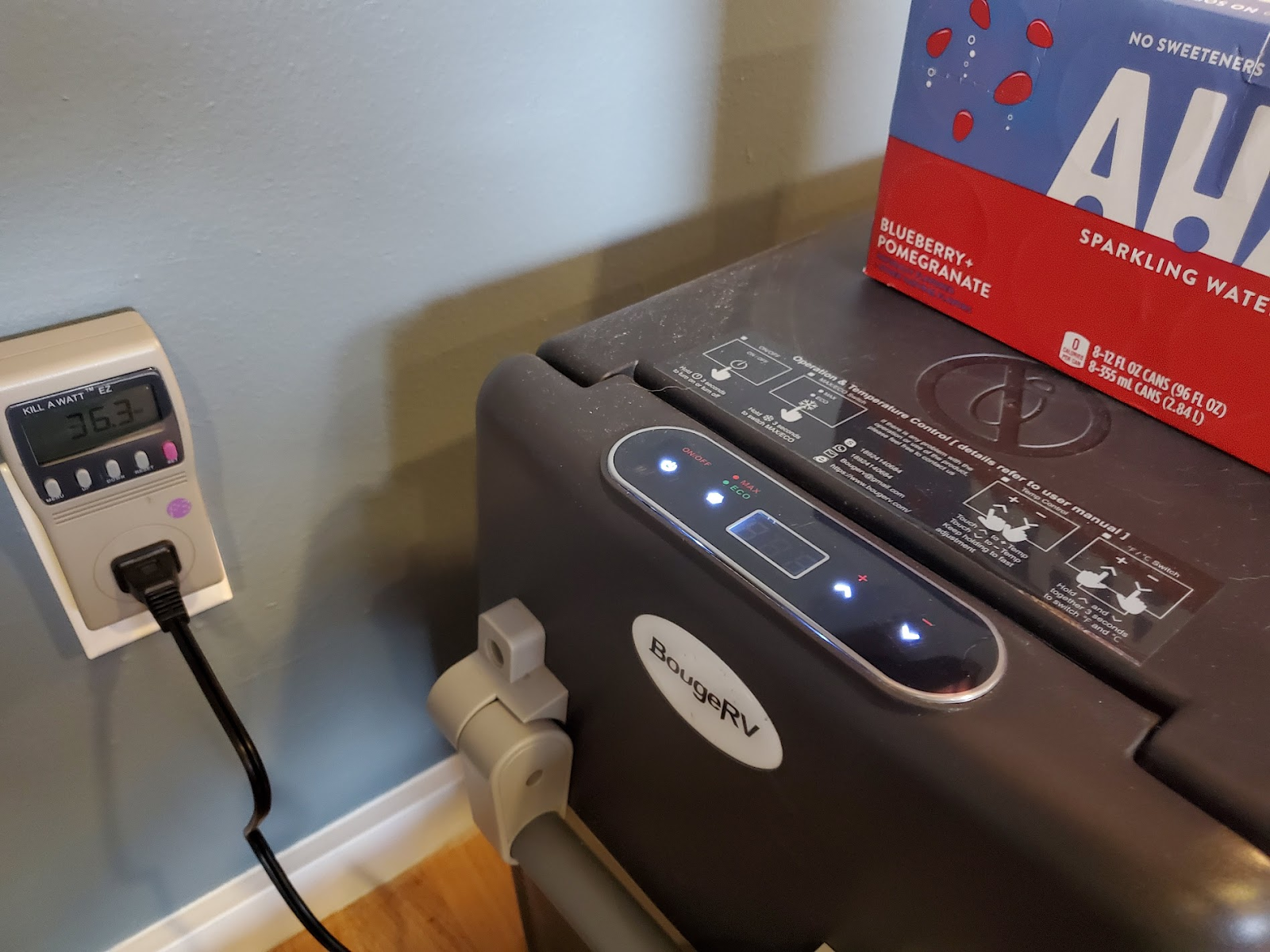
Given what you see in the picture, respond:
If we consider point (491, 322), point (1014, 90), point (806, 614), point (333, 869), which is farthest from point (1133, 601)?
point (333, 869)

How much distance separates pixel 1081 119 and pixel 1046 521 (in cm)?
20

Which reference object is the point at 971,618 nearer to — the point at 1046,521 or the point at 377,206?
the point at 1046,521

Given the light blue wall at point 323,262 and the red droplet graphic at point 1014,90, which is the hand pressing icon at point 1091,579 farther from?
the light blue wall at point 323,262

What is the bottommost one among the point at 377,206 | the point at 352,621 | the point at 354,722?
the point at 354,722

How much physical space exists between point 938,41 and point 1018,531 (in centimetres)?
27

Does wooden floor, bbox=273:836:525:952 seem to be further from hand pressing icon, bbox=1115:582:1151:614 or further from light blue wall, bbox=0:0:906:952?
hand pressing icon, bbox=1115:582:1151:614

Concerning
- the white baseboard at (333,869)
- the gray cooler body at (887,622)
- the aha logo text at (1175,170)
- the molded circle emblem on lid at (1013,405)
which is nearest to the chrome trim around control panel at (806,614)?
the gray cooler body at (887,622)

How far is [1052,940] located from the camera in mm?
319

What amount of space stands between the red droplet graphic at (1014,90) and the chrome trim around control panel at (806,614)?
0.24 metres

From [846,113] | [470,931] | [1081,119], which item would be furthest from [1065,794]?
[470,931]

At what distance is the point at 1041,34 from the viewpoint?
0.47m

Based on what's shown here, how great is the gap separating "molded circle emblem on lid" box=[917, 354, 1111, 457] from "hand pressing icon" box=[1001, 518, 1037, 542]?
0.19ft

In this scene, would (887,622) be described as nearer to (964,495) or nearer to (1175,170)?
(964,495)

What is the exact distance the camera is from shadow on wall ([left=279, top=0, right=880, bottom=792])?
67 centimetres
